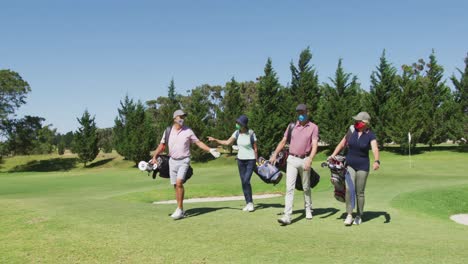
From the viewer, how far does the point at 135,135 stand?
178ft

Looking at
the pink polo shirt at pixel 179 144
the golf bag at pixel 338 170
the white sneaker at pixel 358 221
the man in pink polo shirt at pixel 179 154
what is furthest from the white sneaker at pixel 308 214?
the pink polo shirt at pixel 179 144

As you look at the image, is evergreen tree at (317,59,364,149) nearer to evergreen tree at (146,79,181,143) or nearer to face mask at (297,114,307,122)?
evergreen tree at (146,79,181,143)

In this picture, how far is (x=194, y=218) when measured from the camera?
8.89 metres

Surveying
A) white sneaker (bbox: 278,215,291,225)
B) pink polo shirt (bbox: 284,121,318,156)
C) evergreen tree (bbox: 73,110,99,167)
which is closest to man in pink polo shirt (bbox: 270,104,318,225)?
pink polo shirt (bbox: 284,121,318,156)

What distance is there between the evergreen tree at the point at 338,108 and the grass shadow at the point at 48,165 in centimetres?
3751

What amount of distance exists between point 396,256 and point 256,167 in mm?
4565

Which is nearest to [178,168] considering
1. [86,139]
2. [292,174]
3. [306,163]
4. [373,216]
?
[292,174]

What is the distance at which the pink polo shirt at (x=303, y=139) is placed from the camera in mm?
8422

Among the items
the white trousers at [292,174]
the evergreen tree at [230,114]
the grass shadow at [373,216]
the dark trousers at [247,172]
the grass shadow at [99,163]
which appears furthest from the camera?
the grass shadow at [99,163]

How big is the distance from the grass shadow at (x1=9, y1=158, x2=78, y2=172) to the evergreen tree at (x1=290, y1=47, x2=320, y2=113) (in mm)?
34768

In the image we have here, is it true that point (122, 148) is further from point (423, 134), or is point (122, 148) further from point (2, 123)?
point (423, 134)

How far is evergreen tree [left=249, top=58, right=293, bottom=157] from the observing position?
50.1 m

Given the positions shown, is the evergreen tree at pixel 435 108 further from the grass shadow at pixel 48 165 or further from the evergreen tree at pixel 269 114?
the grass shadow at pixel 48 165

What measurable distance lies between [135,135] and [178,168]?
153 ft
